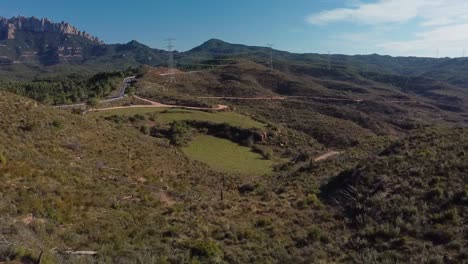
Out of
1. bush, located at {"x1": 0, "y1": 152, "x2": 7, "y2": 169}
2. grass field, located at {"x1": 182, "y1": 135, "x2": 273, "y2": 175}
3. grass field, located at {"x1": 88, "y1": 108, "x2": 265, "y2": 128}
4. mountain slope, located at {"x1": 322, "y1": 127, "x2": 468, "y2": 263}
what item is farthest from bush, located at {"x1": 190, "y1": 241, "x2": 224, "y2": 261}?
grass field, located at {"x1": 88, "y1": 108, "x2": 265, "y2": 128}

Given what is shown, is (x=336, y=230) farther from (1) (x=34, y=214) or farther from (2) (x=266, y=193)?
(1) (x=34, y=214)

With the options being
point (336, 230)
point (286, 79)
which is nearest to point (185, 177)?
point (336, 230)

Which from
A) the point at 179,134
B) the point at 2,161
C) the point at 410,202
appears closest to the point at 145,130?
the point at 179,134

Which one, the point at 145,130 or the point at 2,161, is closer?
the point at 2,161

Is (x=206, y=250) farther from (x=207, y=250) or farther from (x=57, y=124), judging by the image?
(x=57, y=124)

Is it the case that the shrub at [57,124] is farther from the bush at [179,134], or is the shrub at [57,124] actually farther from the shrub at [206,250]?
the bush at [179,134]

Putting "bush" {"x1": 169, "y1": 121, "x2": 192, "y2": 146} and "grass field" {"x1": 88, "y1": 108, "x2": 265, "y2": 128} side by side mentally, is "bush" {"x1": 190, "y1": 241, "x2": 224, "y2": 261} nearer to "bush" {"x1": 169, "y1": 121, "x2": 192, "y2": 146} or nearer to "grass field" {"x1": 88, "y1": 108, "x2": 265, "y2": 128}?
"bush" {"x1": 169, "y1": 121, "x2": 192, "y2": 146}
